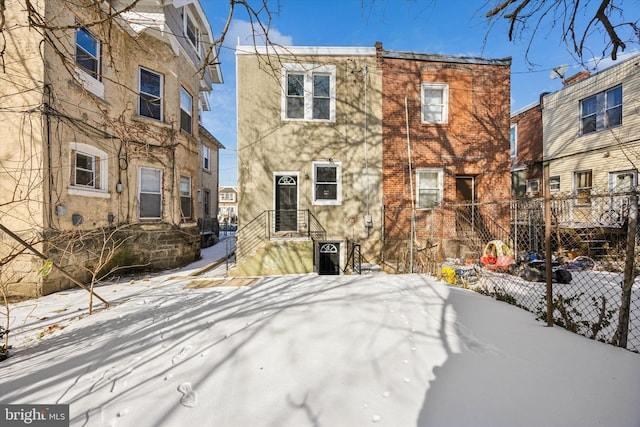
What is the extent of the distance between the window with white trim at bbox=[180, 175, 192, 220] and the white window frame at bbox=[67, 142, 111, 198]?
2.45 meters

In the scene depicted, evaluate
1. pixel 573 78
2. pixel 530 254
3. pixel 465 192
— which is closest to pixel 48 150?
pixel 465 192

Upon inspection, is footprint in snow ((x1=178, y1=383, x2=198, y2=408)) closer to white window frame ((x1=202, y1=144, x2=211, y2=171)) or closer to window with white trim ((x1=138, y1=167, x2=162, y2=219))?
window with white trim ((x1=138, y1=167, x2=162, y2=219))

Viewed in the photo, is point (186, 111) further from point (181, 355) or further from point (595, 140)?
point (595, 140)

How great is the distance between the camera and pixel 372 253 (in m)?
9.20

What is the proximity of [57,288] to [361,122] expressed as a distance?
10.0 meters

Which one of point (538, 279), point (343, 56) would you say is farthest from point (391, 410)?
point (343, 56)

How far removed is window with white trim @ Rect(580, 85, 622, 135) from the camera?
407 inches

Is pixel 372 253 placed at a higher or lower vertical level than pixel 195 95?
lower

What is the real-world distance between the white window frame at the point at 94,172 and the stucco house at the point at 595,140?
48.3 feet

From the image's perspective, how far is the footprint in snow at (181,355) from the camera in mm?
2533

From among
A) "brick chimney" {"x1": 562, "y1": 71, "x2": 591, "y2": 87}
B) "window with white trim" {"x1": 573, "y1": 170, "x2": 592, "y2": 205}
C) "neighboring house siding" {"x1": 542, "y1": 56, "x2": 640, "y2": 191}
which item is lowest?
"window with white trim" {"x1": 573, "y1": 170, "x2": 592, "y2": 205}

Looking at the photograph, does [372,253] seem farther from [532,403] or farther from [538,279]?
[532,403]

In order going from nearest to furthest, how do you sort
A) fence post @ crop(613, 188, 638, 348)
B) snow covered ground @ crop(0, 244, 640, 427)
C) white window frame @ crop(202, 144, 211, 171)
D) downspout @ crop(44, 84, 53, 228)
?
snow covered ground @ crop(0, 244, 640, 427)
fence post @ crop(613, 188, 638, 348)
downspout @ crop(44, 84, 53, 228)
white window frame @ crop(202, 144, 211, 171)

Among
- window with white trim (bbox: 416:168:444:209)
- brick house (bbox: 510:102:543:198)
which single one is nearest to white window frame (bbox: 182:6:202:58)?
window with white trim (bbox: 416:168:444:209)
